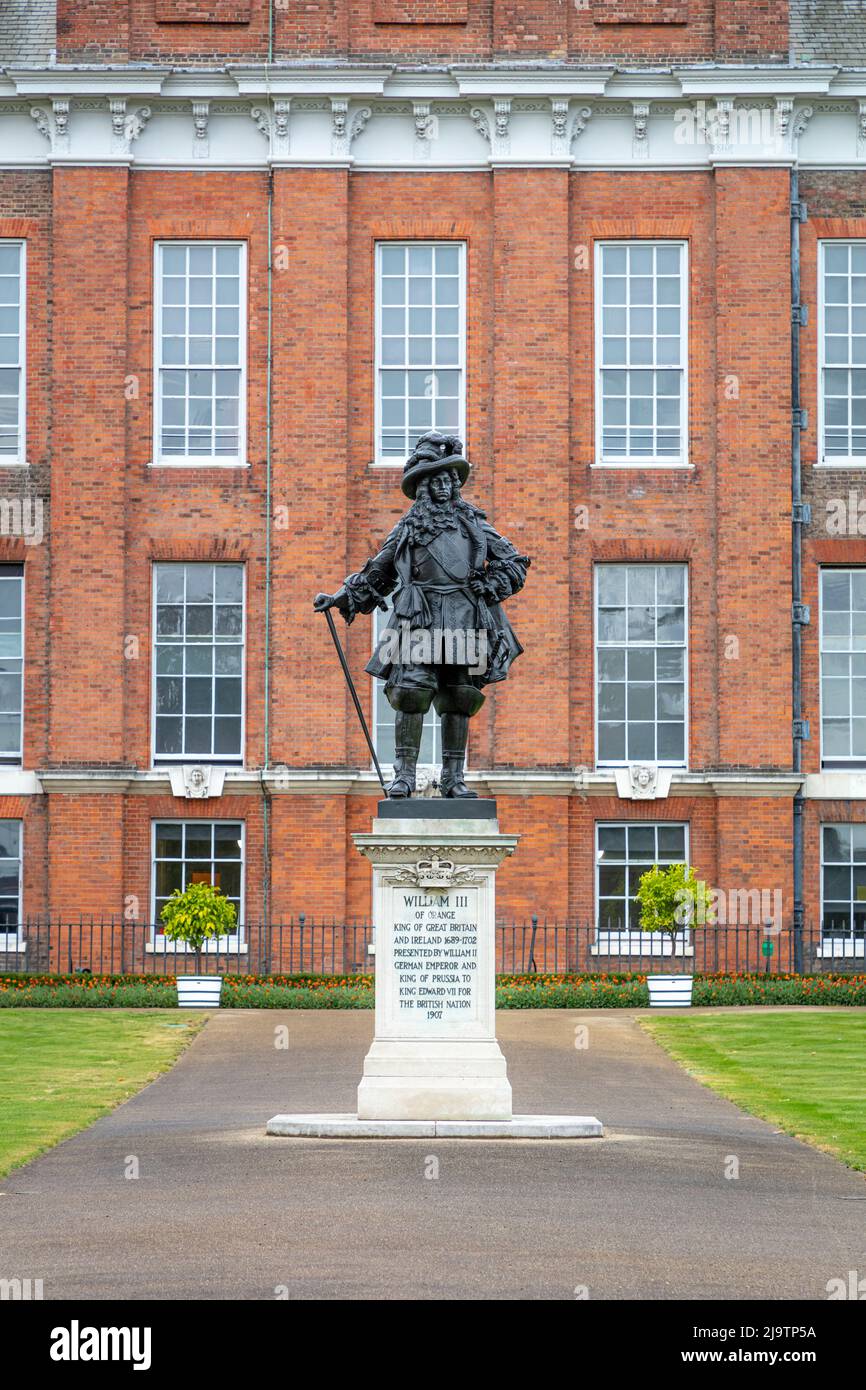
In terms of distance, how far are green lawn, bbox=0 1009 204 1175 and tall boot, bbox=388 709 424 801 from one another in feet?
10.9

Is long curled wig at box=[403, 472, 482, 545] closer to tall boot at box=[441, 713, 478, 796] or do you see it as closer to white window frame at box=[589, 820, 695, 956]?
tall boot at box=[441, 713, 478, 796]

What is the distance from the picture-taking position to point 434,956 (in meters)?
14.6

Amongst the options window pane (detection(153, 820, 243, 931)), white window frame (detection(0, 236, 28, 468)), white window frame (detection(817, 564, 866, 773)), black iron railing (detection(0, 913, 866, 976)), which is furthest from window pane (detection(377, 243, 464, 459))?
black iron railing (detection(0, 913, 866, 976))

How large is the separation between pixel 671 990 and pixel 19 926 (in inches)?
387

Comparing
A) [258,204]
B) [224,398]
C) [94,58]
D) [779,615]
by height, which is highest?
[94,58]

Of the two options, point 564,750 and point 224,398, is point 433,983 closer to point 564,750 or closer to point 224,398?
point 564,750

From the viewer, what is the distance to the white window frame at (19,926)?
3111cm

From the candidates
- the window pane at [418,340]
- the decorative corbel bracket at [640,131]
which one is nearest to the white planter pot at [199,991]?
the window pane at [418,340]

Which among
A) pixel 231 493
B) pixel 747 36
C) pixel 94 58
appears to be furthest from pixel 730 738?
pixel 94 58

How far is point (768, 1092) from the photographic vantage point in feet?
58.9

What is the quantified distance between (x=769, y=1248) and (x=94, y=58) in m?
25.5

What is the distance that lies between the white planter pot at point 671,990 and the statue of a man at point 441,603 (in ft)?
38.8

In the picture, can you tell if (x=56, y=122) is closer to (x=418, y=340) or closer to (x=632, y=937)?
(x=418, y=340)

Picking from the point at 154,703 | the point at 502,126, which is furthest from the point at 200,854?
the point at 502,126
